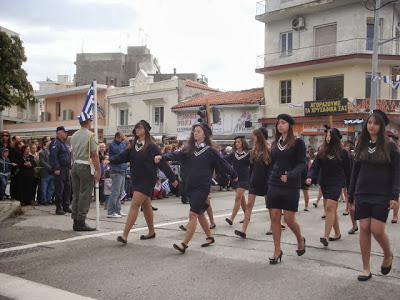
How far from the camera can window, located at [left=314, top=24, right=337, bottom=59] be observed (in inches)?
1053

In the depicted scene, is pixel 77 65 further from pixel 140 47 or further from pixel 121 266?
pixel 121 266

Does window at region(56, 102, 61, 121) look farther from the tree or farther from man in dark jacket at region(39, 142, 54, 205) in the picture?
man in dark jacket at region(39, 142, 54, 205)

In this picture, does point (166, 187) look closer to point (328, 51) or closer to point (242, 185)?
point (242, 185)

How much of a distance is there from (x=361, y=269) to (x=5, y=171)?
960cm

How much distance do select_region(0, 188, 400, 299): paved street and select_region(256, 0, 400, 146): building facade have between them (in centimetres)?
1885

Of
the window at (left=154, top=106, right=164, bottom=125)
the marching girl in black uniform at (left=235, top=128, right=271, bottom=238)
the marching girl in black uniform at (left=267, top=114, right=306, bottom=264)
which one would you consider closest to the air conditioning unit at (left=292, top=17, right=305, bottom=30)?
the window at (left=154, top=106, right=164, bottom=125)

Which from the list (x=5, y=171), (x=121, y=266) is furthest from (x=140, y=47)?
(x=121, y=266)

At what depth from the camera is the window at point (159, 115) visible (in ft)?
119

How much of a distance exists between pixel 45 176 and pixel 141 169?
19.2 feet

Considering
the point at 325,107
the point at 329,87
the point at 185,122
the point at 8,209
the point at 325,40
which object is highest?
the point at 325,40

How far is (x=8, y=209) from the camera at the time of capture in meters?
9.71

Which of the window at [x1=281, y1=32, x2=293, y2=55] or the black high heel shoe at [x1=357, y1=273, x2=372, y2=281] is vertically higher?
the window at [x1=281, y1=32, x2=293, y2=55]

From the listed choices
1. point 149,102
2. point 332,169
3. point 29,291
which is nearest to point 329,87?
point 149,102

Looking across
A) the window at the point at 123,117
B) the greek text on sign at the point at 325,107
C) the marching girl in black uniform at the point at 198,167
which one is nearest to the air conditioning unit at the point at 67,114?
the window at the point at 123,117
